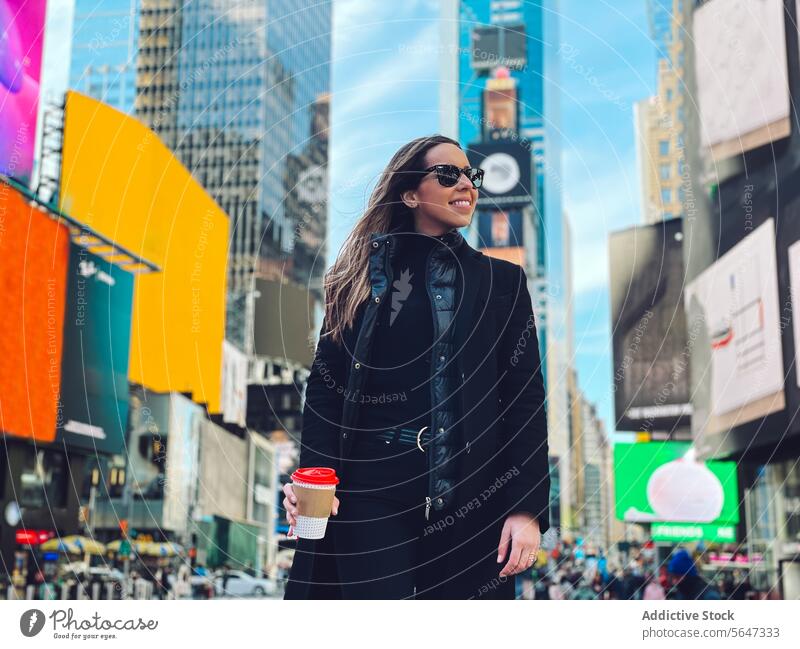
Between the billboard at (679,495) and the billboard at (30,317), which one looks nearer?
the billboard at (30,317)

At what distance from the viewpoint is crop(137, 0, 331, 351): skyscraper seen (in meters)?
35.3

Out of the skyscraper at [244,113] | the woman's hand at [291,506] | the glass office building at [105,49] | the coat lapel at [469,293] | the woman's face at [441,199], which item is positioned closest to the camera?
the woman's hand at [291,506]

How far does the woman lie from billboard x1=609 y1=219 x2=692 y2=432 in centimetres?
2159

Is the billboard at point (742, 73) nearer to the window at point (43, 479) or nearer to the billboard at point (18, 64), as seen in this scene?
the billboard at point (18, 64)

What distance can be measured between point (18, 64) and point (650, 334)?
19.3 meters

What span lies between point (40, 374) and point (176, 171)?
603 inches

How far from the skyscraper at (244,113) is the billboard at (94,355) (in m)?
6.64

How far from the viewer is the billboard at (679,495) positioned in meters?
21.8

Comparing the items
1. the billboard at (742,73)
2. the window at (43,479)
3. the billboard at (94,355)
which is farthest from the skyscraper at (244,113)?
the billboard at (742,73)

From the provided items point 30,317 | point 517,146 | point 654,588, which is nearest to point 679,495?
point 654,588

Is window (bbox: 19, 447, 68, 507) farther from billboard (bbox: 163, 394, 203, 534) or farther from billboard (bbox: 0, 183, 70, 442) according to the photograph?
billboard (bbox: 163, 394, 203, 534)

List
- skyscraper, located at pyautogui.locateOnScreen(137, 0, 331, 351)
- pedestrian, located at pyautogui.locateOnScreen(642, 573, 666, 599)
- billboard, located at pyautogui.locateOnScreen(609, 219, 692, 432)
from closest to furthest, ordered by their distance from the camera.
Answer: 1. pedestrian, located at pyautogui.locateOnScreen(642, 573, 666, 599)
2. billboard, located at pyautogui.locateOnScreen(609, 219, 692, 432)
3. skyscraper, located at pyautogui.locateOnScreen(137, 0, 331, 351)
